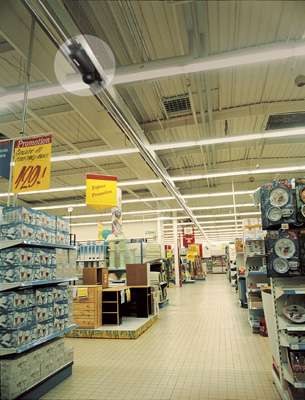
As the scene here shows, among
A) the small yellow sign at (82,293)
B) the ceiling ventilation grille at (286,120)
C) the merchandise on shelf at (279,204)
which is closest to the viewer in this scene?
the merchandise on shelf at (279,204)

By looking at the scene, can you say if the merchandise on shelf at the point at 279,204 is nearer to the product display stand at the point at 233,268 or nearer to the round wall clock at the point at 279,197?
the round wall clock at the point at 279,197

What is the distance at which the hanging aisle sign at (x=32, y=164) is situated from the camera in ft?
13.9

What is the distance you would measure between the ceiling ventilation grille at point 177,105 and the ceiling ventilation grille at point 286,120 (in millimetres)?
2624

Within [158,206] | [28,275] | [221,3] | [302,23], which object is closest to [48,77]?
[221,3]

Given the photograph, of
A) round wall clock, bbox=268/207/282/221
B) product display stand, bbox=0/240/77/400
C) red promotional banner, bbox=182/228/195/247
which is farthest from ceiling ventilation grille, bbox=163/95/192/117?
red promotional banner, bbox=182/228/195/247

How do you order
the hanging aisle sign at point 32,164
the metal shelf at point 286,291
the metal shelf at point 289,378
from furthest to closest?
the hanging aisle sign at point 32,164
the metal shelf at point 286,291
the metal shelf at point 289,378

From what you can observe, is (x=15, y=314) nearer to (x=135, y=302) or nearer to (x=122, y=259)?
(x=135, y=302)

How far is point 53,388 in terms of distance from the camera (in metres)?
3.86

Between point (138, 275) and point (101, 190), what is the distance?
2541 millimetres

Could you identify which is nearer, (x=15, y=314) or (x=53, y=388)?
(x=15, y=314)

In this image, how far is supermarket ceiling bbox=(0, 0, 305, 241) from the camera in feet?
→ 15.3

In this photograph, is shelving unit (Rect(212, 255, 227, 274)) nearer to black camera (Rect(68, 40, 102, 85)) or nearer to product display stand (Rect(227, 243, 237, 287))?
product display stand (Rect(227, 243, 237, 287))

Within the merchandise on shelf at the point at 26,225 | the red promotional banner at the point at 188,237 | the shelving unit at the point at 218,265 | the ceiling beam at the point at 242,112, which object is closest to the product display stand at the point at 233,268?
the red promotional banner at the point at 188,237

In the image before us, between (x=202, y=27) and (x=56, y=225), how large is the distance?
406cm
